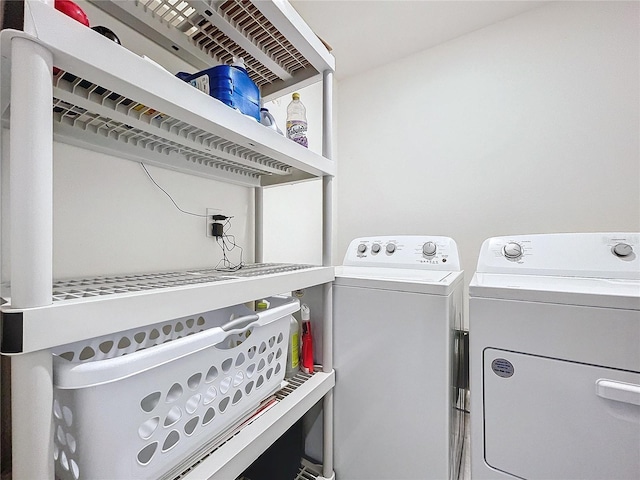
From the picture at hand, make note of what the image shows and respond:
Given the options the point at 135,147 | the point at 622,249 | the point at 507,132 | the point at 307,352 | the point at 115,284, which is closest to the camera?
the point at 115,284

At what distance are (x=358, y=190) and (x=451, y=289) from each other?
1.38 meters

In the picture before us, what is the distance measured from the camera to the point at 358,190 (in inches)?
88.5

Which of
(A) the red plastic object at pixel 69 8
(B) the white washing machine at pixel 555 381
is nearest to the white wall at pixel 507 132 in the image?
(B) the white washing machine at pixel 555 381

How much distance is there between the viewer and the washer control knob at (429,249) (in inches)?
55.9

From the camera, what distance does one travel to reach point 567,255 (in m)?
1.15

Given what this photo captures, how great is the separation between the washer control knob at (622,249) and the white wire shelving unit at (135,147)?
1.08 metres

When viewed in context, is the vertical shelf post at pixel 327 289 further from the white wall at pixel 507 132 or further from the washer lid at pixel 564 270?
the white wall at pixel 507 132

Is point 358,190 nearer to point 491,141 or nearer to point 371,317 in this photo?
point 491,141

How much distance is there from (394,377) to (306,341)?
14.4 inches

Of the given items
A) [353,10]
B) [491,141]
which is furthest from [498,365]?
[353,10]

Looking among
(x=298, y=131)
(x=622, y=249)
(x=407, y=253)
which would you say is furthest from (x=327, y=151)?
(x=622, y=249)

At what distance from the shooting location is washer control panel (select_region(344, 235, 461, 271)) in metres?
1.39

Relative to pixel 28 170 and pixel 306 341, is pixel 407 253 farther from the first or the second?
pixel 28 170

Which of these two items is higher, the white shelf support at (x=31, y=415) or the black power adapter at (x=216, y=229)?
the black power adapter at (x=216, y=229)
